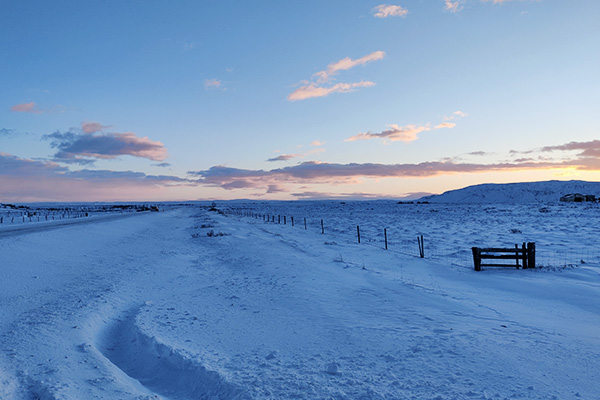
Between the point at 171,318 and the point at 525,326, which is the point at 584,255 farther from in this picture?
the point at 171,318

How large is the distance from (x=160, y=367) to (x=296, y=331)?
2645mm

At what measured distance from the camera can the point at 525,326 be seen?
768 centimetres

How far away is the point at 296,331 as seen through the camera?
7555mm

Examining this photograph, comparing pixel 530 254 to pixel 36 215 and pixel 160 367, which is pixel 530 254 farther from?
pixel 36 215

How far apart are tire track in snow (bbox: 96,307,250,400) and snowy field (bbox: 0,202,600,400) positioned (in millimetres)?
25

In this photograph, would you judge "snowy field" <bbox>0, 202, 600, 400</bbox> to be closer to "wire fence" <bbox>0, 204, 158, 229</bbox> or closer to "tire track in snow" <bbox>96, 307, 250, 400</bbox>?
"tire track in snow" <bbox>96, 307, 250, 400</bbox>

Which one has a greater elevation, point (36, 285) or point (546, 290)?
point (36, 285)

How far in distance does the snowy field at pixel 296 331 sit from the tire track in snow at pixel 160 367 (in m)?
0.03

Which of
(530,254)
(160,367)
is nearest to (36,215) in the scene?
(160,367)

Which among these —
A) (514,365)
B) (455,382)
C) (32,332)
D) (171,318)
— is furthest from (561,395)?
(32,332)

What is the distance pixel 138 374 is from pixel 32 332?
3055 millimetres

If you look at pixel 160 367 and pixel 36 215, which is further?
pixel 36 215

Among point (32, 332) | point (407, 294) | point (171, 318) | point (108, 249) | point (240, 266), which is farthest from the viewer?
point (108, 249)

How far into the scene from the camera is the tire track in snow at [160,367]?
17.3ft
